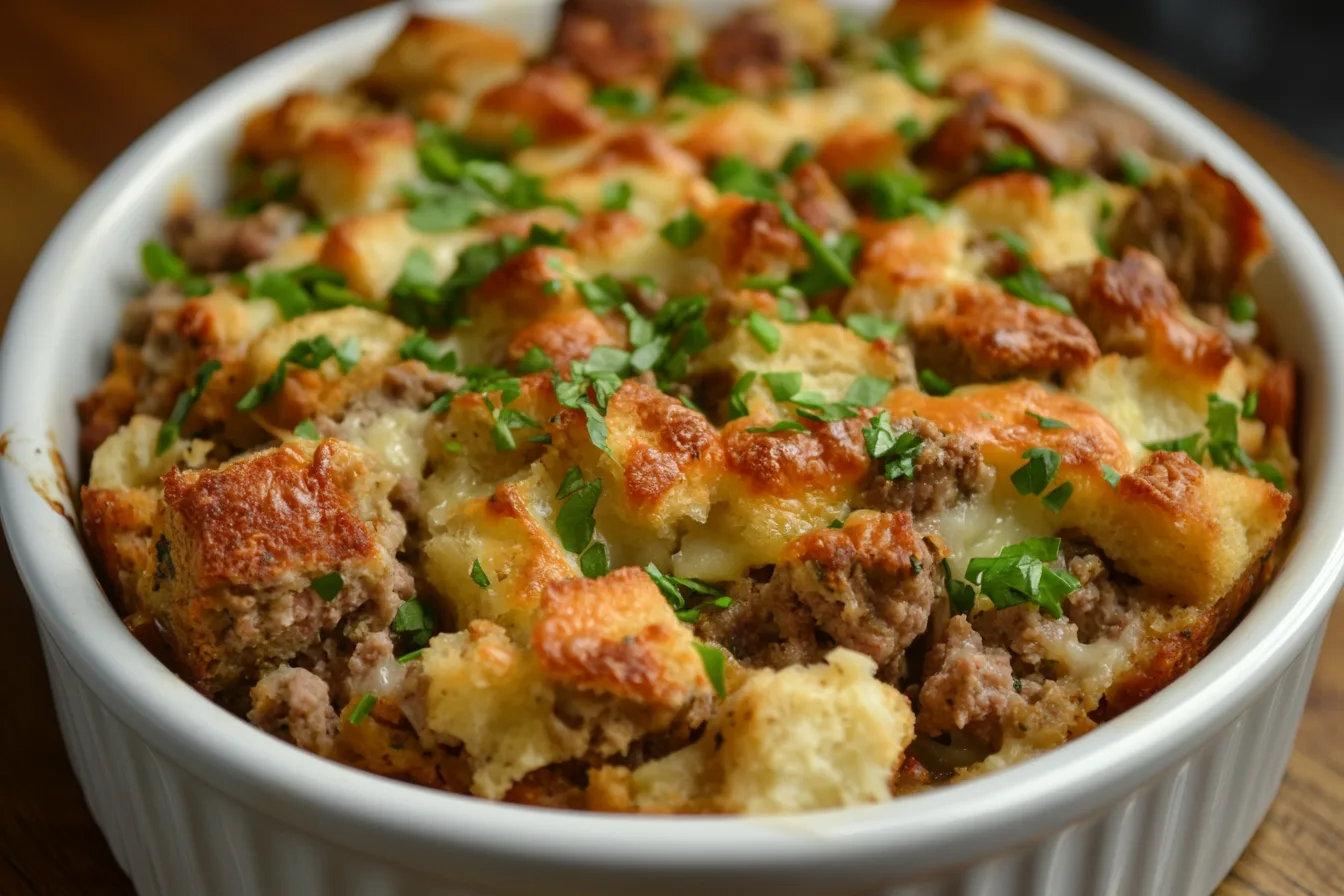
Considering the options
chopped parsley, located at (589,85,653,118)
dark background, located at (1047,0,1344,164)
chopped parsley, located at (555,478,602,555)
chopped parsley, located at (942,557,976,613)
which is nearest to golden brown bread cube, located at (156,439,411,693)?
chopped parsley, located at (555,478,602,555)

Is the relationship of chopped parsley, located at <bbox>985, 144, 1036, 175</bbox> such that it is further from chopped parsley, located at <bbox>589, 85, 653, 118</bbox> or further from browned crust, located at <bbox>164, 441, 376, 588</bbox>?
browned crust, located at <bbox>164, 441, 376, 588</bbox>

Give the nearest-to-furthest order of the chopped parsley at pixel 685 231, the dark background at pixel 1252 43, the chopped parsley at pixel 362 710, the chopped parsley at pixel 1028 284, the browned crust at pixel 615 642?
the browned crust at pixel 615 642
the chopped parsley at pixel 362 710
the chopped parsley at pixel 1028 284
the chopped parsley at pixel 685 231
the dark background at pixel 1252 43

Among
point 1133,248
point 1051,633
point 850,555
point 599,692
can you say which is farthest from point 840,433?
point 1133,248

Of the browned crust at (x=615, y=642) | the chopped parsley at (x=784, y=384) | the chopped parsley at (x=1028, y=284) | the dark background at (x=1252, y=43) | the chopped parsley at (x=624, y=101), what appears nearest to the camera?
the browned crust at (x=615, y=642)

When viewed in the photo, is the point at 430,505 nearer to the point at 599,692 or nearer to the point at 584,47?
the point at 599,692

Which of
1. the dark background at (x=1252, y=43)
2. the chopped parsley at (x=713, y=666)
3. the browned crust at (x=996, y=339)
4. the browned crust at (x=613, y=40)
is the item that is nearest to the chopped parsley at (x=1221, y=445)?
the browned crust at (x=996, y=339)

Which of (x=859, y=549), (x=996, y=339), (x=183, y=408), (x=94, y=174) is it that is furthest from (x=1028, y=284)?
(x=94, y=174)

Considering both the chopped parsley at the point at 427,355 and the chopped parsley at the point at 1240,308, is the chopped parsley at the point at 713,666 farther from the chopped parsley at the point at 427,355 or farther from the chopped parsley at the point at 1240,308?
the chopped parsley at the point at 1240,308
